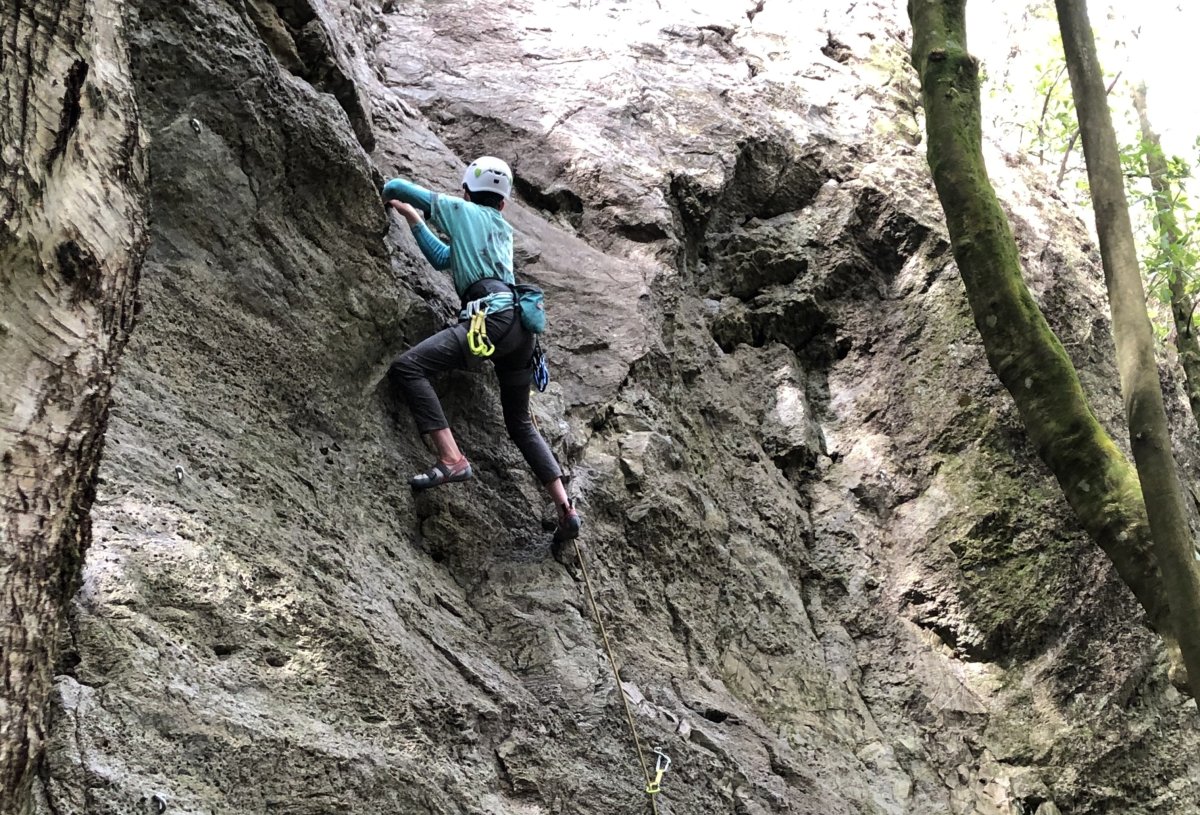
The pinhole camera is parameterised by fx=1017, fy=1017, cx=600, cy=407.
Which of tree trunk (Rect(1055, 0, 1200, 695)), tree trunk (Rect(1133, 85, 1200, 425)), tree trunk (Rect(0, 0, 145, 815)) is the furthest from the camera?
tree trunk (Rect(1133, 85, 1200, 425))

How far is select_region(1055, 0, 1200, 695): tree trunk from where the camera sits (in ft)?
11.4

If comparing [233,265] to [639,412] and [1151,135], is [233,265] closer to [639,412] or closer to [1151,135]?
[639,412]

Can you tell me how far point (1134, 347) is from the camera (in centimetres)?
378

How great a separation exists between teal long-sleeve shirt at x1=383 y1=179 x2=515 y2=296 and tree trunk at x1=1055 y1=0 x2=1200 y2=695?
11.0ft

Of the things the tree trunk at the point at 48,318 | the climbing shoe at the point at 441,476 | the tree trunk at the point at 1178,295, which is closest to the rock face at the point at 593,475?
the climbing shoe at the point at 441,476

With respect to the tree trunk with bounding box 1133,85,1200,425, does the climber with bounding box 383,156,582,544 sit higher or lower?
lower

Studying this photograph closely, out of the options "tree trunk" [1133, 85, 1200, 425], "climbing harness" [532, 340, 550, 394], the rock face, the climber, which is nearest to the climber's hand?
the climber

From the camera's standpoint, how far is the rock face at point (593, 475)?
4.13 metres

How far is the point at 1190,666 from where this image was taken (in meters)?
3.46

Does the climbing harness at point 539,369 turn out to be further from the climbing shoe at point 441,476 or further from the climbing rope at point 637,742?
the climbing rope at point 637,742

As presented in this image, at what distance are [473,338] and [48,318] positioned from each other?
3.79 m

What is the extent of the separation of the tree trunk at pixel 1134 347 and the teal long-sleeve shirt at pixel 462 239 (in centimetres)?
335

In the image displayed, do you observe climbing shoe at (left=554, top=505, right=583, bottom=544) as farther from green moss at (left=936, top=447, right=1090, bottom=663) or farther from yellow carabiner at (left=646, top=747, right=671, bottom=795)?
green moss at (left=936, top=447, right=1090, bottom=663)

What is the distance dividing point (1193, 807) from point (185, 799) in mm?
7233
